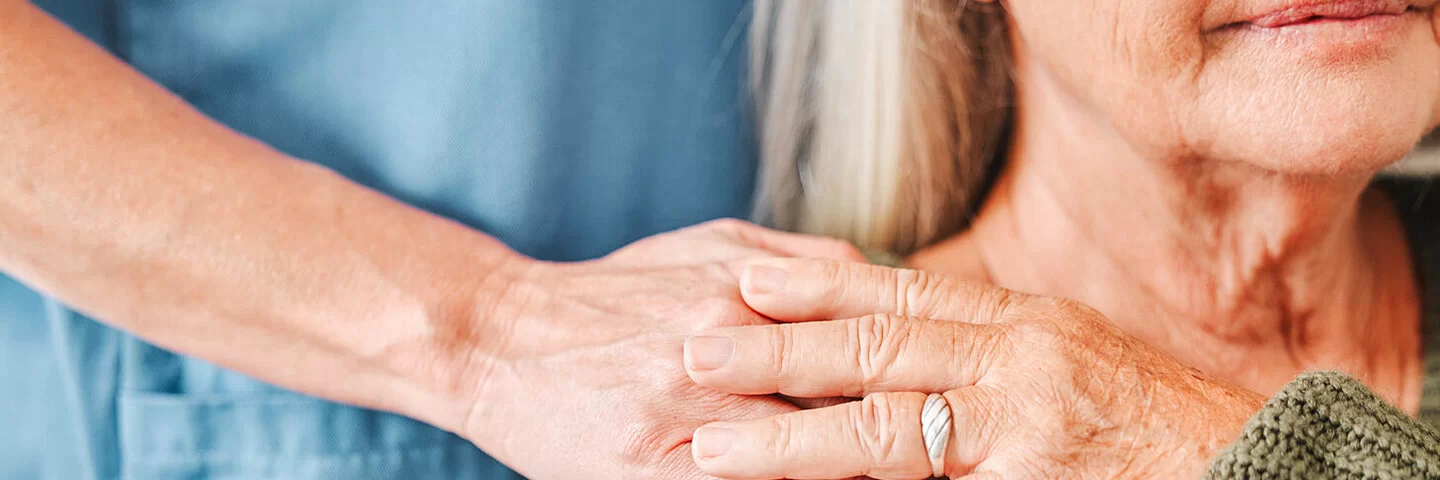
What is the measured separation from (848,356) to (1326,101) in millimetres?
432

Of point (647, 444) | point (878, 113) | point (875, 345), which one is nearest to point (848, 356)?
point (875, 345)

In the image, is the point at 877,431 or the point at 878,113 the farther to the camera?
the point at 878,113

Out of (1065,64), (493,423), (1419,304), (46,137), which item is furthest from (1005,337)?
(46,137)

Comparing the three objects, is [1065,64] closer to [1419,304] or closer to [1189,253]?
[1189,253]

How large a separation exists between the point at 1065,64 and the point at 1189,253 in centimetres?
26

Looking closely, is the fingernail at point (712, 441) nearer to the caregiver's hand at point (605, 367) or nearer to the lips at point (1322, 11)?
the caregiver's hand at point (605, 367)

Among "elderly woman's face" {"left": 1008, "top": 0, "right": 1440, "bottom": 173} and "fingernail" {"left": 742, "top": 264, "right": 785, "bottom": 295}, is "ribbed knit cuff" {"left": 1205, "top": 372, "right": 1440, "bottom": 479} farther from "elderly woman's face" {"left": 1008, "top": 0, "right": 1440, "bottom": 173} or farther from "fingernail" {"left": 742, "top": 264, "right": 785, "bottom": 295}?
"fingernail" {"left": 742, "top": 264, "right": 785, "bottom": 295}

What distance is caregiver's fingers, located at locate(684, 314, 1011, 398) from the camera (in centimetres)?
83

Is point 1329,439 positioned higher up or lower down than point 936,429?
lower down

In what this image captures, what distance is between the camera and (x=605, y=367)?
0.87m

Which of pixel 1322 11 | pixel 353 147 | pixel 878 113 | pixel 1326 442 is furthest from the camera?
pixel 878 113

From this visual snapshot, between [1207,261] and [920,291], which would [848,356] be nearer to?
[920,291]

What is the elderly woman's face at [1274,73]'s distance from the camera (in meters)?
0.86

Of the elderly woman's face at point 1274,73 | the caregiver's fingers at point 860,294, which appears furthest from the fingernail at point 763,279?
the elderly woman's face at point 1274,73
